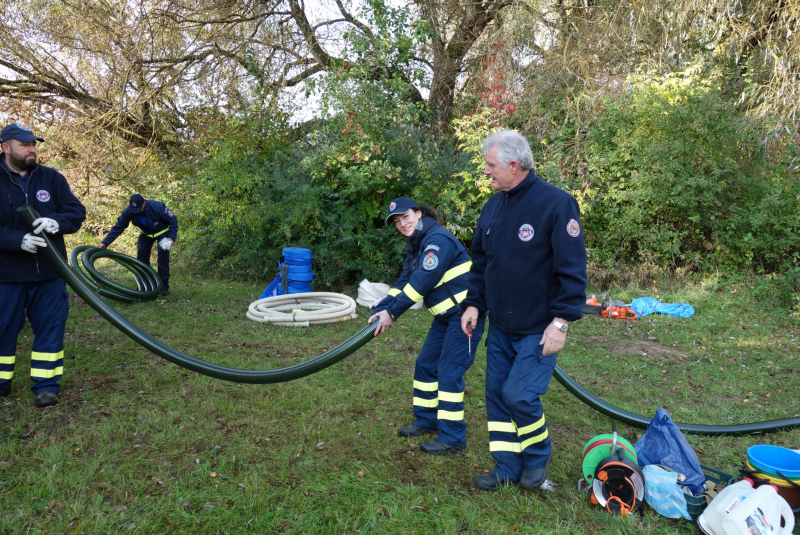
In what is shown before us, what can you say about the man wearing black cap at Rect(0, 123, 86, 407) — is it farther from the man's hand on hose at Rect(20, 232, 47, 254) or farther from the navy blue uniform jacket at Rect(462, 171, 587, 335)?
the navy blue uniform jacket at Rect(462, 171, 587, 335)

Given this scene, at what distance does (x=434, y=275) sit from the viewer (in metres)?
3.64

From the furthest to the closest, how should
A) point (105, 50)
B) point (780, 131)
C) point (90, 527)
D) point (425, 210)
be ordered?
point (105, 50)
point (780, 131)
point (425, 210)
point (90, 527)

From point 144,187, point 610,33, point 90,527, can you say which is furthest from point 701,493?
point 144,187

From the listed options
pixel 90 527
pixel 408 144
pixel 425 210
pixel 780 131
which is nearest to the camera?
pixel 90 527

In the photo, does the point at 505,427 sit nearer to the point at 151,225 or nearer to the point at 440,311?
the point at 440,311

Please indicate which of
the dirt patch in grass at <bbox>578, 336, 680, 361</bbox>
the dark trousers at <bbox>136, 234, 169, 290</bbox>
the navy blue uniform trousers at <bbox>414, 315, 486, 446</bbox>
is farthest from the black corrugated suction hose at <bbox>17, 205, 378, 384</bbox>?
the dark trousers at <bbox>136, 234, 169, 290</bbox>

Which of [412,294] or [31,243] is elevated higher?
[31,243]

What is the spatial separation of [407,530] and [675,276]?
859 centimetres

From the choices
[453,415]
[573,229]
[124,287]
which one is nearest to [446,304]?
[453,415]

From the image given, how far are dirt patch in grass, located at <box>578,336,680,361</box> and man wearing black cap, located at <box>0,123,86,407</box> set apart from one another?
6073 millimetres

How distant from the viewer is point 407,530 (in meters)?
2.81

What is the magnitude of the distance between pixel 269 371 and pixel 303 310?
160 inches

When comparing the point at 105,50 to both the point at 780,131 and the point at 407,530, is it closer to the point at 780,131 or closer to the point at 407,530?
the point at 407,530

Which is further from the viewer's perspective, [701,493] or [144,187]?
[144,187]
